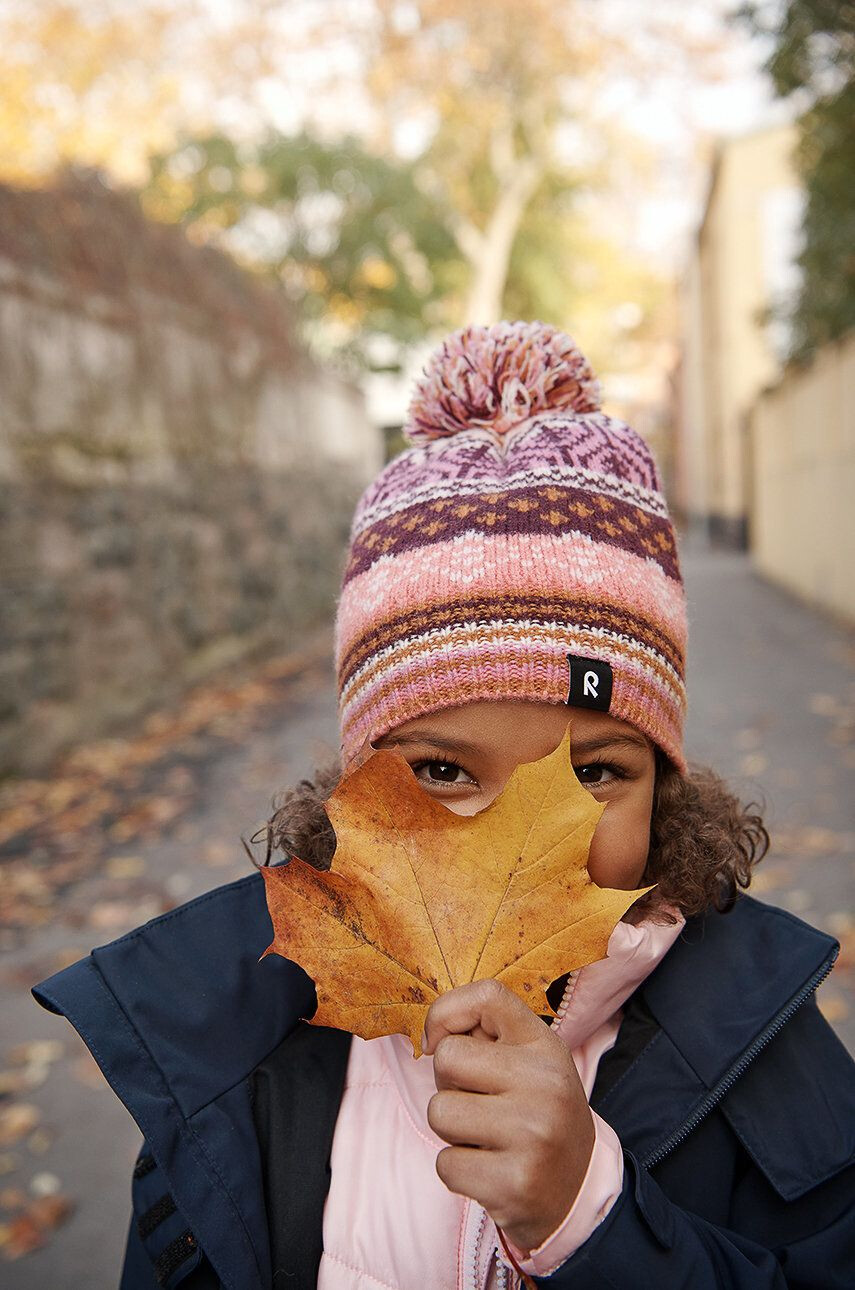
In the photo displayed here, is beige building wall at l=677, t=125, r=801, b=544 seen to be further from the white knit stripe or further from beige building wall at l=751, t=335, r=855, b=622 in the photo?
the white knit stripe

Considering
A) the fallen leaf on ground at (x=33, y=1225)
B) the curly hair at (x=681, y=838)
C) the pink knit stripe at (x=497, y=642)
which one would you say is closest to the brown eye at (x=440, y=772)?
the pink knit stripe at (x=497, y=642)

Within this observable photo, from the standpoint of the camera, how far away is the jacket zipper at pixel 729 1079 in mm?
1240

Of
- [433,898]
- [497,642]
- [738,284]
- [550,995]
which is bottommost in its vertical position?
[738,284]

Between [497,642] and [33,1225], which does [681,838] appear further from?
[33,1225]

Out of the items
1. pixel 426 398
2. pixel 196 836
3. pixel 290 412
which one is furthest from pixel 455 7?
pixel 426 398

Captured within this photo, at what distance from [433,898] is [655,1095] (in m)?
0.44

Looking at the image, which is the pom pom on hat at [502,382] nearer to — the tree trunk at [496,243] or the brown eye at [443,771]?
the brown eye at [443,771]

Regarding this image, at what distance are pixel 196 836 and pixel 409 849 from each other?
4016mm

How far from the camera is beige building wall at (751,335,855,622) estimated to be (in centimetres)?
983

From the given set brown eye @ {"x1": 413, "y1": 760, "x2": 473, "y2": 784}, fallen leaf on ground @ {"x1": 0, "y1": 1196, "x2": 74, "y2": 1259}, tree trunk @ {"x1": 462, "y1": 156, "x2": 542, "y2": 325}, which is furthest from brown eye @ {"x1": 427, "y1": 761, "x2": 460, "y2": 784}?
tree trunk @ {"x1": 462, "y1": 156, "x2": 542, "y2": 325}

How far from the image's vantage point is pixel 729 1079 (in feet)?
4.15

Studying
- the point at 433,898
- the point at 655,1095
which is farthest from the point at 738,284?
the point at 433,898

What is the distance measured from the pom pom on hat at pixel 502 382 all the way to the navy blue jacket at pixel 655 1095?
775 mm

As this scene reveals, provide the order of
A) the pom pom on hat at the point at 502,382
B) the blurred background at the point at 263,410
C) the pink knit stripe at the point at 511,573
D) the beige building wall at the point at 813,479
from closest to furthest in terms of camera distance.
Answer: the pink knit stripe at the point at 511,573
the pom pom on hat at the point at 502,382
the blurred background at the point at 263,410
the beige building wall at the point at 813,479
